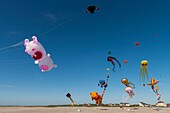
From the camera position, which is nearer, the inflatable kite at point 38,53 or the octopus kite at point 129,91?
the inflatable kite at point 38,53

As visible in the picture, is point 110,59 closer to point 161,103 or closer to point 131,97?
point 131,97

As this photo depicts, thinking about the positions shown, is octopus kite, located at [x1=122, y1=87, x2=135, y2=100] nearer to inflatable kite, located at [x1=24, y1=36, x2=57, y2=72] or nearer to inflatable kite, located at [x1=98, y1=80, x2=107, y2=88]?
inflatable kite, located at [x1=98, y1=80, x2=107, y2=88]

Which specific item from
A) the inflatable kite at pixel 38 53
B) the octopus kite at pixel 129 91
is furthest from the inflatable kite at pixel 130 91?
the inflatable kite at pixel 38 53

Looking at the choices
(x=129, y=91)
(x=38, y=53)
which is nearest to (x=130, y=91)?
(x=129, y=91)

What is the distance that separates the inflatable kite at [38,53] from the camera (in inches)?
632

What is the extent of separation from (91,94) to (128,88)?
5.30 metres

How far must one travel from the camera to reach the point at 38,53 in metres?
16.2

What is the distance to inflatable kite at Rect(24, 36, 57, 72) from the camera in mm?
16062

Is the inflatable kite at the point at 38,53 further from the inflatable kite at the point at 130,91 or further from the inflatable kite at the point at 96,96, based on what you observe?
the inflatable kite at the point at 130,91

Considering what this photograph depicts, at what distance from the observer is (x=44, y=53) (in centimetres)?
1638

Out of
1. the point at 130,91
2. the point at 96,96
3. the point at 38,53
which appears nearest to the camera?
the point at 38,53

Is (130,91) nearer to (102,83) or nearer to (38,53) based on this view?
(102,83)

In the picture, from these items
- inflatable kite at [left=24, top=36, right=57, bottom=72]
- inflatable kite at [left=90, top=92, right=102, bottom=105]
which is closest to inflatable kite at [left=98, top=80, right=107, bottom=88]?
inflatable kite at [left=90, top=92, right=102, bottom=105]

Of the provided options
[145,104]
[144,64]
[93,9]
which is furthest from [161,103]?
[93,9]
